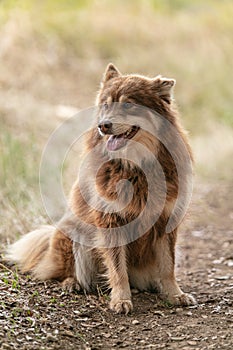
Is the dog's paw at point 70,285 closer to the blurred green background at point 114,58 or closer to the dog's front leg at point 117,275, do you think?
the dog's front leg at point 117,275

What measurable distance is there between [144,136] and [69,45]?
10.7 meters

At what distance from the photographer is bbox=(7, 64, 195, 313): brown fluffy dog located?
466cm

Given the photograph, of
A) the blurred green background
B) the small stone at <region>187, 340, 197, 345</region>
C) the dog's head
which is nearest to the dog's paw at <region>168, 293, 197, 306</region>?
the small stone at <region>187, 340, 197, 345</region>

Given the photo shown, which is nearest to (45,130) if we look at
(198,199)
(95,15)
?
(198,199)

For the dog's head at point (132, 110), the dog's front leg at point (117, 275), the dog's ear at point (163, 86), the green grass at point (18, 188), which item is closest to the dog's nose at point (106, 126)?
the dog's head at point (132, 110)

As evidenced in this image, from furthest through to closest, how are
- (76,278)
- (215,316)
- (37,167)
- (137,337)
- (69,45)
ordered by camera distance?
(69,45), (37,167), (76,278), (215,316), (137,337)

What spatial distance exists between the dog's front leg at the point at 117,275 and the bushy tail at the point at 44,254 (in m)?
0.44

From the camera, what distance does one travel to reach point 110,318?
450 centimetres

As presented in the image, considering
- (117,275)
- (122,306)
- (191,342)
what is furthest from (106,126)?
(191,342)

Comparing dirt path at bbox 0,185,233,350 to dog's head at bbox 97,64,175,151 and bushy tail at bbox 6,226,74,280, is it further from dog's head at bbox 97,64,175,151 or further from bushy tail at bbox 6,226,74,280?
dog's head at bbox 97,64,175,151

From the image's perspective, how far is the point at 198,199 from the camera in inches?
325

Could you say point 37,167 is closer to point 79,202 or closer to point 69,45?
point 79,202

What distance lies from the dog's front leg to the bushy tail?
0.44 m

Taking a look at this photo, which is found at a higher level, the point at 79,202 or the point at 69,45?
Result: the point at 69,45
